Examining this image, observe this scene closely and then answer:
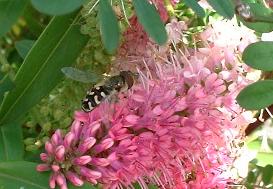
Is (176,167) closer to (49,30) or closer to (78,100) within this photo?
(78,100)

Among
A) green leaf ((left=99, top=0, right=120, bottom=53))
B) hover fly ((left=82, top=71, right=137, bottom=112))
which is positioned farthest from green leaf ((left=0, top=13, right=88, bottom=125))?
green leaf ((left=99, top=0, right=120, bottom=53))

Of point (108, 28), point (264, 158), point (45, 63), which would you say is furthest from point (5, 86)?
Answer: point (264, 158)

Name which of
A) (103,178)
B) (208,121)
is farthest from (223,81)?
(103,178)

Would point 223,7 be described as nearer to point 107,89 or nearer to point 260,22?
point 260,22

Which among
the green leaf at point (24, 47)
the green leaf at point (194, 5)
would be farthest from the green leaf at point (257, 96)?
the green leaf at point (24, 47)

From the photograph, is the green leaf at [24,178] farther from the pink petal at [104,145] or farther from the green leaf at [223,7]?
the green leaf at [223,7]

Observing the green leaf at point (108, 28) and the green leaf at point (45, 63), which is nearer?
the green leaf at point (108, 28)
